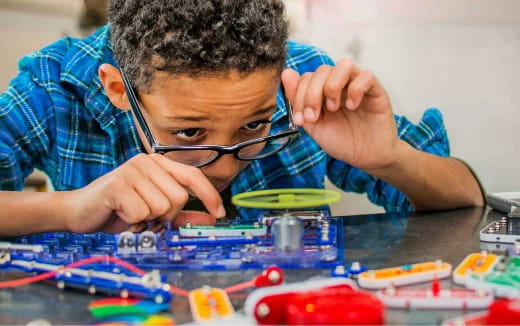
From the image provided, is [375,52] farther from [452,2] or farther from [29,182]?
[29,182]

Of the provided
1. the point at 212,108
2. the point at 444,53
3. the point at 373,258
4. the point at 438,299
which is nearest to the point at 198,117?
the point at 212,108

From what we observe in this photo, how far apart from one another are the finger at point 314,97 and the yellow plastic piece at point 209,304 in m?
0.46

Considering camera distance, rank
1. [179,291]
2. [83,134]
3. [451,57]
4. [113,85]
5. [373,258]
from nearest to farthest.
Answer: [179,291] < [373,258] < [113,85] < [83,134] < [451,57]

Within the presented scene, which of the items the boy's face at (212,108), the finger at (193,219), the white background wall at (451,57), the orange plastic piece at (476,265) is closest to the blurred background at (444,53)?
the white background wall at (451,57)

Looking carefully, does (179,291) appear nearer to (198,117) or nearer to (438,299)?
(438,299)

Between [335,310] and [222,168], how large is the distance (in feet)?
2.44

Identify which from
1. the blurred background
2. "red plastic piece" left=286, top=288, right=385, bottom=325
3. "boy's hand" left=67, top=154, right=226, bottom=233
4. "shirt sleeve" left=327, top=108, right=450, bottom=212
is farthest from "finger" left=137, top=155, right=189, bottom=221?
the blurred background

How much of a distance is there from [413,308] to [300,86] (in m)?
0.55

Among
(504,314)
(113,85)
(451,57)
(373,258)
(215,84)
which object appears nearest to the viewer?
(504,314)

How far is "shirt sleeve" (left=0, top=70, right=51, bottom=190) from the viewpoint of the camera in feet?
5.05

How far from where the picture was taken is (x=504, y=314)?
0.64 meters

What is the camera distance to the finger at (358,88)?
1.15m

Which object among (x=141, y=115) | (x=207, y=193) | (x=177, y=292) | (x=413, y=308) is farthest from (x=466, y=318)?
(x=141, y=115)

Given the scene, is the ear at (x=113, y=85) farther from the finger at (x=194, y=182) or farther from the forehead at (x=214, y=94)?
the finger at (x=194, y=182)
